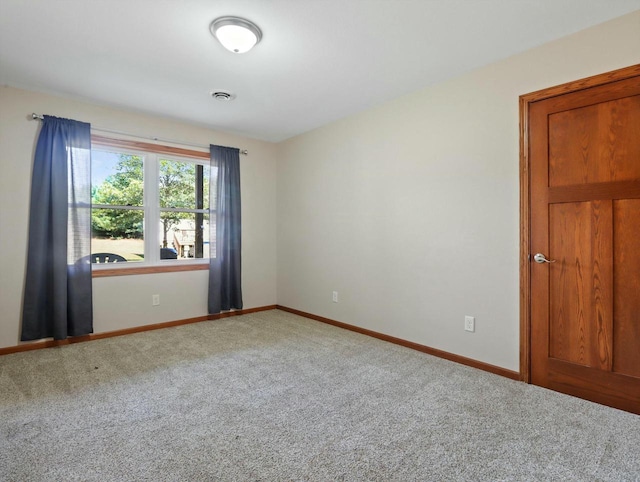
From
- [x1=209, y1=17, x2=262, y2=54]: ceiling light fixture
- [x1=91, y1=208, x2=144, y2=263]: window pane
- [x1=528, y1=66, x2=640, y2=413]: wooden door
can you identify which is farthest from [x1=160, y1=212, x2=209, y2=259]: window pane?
[x1=528, y1=66, x2=640, y2=413]: wooden door

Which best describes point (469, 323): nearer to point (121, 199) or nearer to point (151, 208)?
point (151, 208)

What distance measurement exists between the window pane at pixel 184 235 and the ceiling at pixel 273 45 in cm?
134

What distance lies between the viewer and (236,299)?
14.9ft

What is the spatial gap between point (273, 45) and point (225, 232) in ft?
8.34

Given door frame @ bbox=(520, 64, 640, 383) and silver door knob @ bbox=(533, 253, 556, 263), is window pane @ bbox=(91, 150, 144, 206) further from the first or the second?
silver door knob @ bbox=(533, 253, 556, 263)

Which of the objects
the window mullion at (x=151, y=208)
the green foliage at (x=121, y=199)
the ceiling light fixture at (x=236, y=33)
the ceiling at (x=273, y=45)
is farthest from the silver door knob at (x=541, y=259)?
the green foliage at (x=121, y=199)

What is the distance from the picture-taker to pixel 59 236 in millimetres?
3305

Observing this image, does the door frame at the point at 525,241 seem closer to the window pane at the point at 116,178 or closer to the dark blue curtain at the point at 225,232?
the dark blue curtain at the point at 225,232

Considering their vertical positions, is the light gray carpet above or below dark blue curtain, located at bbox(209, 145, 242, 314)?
below

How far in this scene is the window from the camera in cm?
370

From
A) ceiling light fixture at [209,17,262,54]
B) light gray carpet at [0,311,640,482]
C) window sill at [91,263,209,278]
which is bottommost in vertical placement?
light gray carpet at [0,311,640,482]

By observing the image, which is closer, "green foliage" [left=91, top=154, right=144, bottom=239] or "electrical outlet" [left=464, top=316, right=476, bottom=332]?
"electrical outlet" [left=464, top=316, right=476, bottom=332]

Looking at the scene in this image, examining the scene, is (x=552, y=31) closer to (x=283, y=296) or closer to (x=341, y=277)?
(x=341, y=277)

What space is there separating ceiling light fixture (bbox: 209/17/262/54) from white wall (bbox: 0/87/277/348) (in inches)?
82.7
